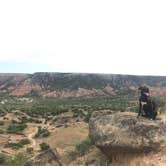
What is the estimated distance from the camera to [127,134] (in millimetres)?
12594

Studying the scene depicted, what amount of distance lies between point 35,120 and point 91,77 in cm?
7942

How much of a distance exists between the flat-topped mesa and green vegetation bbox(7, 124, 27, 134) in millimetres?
37018

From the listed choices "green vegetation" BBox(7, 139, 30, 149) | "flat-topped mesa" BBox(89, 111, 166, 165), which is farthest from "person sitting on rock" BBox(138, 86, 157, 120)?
"green vegetation" BBox(7, 139, 30, 149)

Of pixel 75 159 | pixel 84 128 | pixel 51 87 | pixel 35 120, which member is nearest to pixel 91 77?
pixel 51 87

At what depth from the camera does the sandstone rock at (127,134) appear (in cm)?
1243

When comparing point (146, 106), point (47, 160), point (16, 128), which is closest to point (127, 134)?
point (146, 106)

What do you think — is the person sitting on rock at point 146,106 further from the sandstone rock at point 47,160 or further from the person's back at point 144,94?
the sandstone rock at point 47,160

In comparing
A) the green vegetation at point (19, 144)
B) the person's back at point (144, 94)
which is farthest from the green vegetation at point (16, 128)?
the person's back at point (144, 94)

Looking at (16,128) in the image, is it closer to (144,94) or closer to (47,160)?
(47,160)

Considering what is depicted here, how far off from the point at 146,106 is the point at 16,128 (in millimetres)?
39597

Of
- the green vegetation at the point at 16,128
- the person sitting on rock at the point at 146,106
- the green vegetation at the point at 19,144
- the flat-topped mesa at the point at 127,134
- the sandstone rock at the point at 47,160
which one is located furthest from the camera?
the green vegetation at the point at 16,128

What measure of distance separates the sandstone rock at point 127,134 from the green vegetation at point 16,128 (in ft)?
121

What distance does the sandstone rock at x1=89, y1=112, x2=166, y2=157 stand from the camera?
12.4 m

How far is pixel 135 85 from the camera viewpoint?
141875 mm
